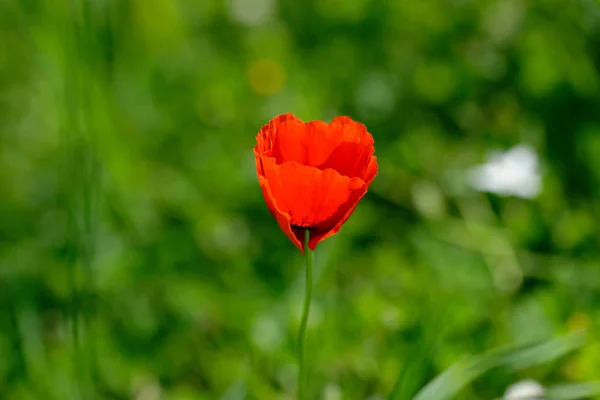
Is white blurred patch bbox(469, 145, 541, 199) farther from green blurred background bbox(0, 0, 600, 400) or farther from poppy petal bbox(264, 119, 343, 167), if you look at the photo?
poppy petal bbox(264, 119, 343, 167)

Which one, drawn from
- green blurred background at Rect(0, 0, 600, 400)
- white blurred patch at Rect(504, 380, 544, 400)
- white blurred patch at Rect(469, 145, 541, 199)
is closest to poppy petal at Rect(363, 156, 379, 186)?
green blurred background at Rect(0, 0, 600, 400)

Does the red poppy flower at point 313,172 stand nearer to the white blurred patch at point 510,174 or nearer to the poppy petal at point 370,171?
the poppy petal at point 370,171

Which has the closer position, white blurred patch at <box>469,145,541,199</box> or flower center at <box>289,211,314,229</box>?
flower center at <box>289,211,314,229</box>

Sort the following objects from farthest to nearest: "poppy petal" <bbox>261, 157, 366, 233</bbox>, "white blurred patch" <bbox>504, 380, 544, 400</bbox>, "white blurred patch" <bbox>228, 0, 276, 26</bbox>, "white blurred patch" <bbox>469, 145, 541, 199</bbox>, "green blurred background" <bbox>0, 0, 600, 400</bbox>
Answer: "white blurred patch" <bbox>228, 0, 276, 26</bbox> < "white blurred patch" <bbox>469, 145, 541, 199</bbox> < "green blurred background" <bbox>0, 0, 600, 400</bbox> < "white blurred patch" <bbox>504, 380, 544, 400</bbox> < "poppy petal" <bbox>261, 157, 366, 233</bbox>

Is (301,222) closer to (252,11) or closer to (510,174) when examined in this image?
(510,174)

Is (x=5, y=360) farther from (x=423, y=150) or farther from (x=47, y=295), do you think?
(x=423, y=150)

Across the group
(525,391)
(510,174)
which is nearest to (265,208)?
(510,174)
